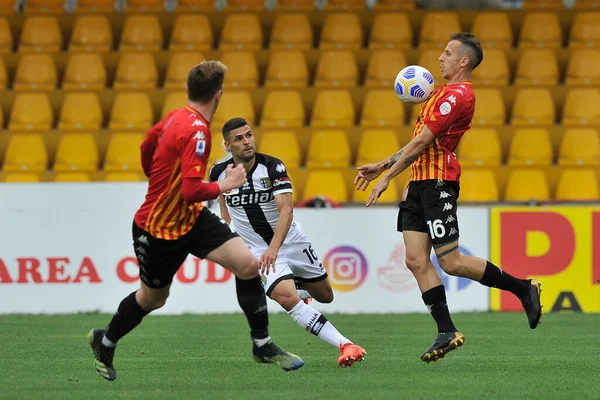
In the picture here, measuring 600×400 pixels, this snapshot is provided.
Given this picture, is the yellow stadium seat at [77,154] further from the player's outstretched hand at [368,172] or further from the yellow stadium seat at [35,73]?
the player's outstretched hand at [368,172]

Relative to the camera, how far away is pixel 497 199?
15336mm

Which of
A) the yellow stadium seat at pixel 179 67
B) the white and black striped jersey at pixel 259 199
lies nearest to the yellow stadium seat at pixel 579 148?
the yellow stadium seat at pixel 179 67

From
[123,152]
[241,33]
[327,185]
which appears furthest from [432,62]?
[123,152]

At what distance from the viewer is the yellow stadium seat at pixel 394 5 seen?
60.4 feet

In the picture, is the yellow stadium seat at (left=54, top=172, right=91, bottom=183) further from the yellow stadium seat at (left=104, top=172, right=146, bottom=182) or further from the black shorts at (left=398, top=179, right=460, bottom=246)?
the black shorts at (left=398, top=179, right=460, bottom=246)

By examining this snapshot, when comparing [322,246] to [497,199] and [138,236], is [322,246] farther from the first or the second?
[138,236]

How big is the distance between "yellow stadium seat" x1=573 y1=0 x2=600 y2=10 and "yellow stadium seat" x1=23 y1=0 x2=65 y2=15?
835 cm

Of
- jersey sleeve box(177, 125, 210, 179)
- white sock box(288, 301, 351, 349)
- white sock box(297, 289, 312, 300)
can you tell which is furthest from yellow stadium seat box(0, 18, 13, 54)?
jersey sleeve box(177, 125, 210, 179)

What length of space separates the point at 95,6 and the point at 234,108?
12.6 feet

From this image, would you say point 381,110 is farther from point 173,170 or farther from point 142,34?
point 173,170

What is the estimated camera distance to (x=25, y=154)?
16.3m

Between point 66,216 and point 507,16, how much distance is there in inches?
325

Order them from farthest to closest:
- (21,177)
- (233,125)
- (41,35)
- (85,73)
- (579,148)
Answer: (41,35)
(85,73)
(21,177)
(579,148)
(233,125)

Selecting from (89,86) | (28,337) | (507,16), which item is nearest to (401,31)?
(507,16)
